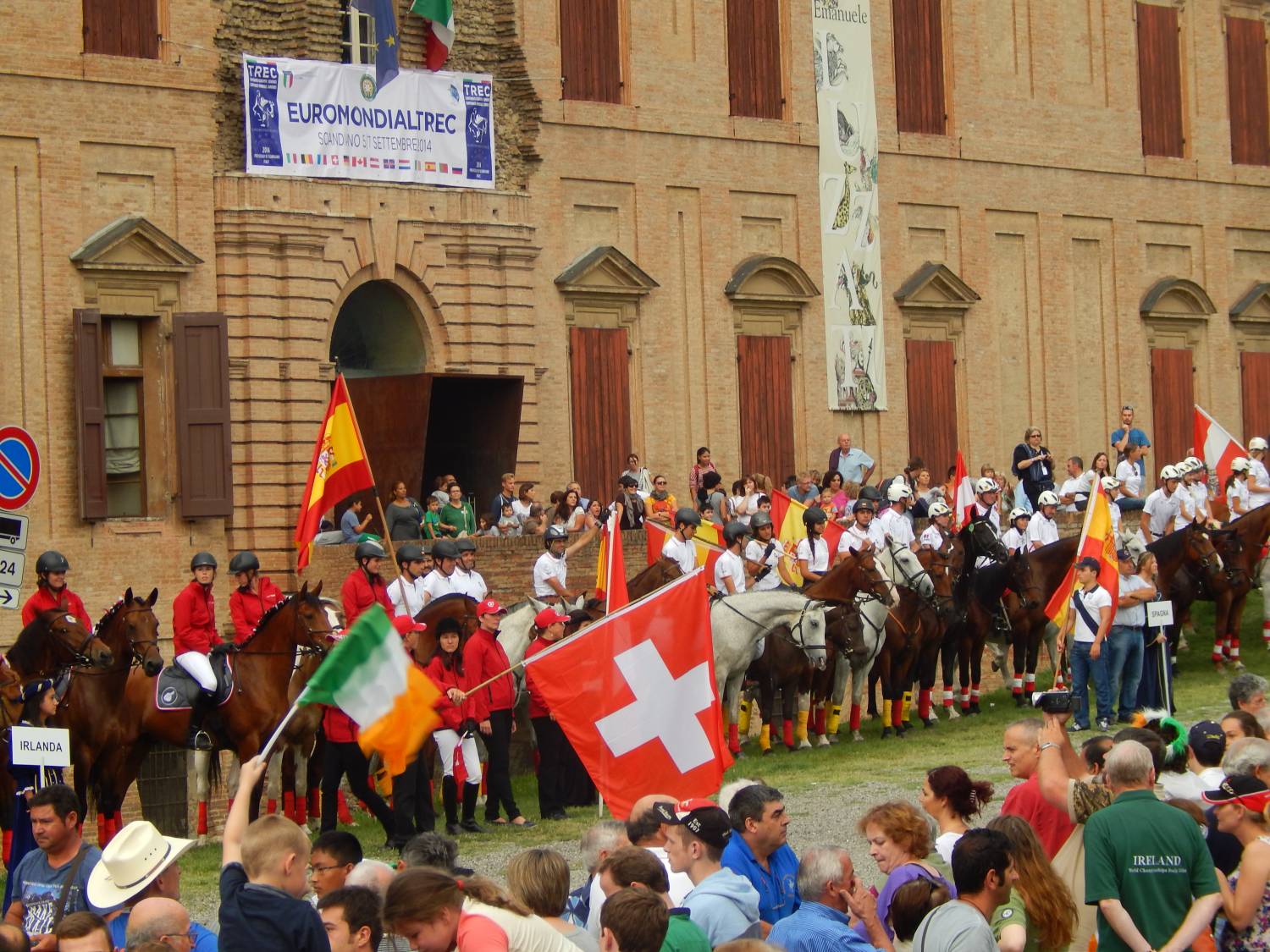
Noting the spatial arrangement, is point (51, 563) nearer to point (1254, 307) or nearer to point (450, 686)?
point (450, 686)

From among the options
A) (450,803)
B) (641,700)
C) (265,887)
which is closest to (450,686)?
(450,803)

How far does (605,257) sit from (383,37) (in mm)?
5137

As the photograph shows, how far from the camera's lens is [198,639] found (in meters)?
19.6

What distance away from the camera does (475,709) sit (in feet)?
61.6

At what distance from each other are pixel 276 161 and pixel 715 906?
22.1m

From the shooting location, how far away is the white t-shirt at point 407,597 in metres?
22.3

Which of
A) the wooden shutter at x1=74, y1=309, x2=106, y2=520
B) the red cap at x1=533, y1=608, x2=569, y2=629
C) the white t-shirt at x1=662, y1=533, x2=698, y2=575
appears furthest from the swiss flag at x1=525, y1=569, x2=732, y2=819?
the wooden shutter at x1=74, y1=309, x2=106, y2=520

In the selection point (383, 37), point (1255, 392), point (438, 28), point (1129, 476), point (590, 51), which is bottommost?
point (1129, 476)

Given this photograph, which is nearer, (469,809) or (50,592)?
(50,592)

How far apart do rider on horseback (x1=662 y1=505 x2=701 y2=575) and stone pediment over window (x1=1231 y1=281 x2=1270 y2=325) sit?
20453mm

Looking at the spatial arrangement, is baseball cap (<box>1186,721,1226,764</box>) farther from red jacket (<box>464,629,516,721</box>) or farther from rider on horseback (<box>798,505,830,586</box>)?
rider on horseback (<box>798,505,830,586</box>)

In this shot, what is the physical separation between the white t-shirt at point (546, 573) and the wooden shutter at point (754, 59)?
13.0m

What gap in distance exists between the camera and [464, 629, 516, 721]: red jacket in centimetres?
1844

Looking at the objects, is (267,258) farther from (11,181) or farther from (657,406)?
(657,406)
